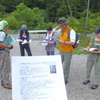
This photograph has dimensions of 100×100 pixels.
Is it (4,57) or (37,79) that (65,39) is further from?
(37,79)

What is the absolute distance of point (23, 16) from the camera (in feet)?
80.6

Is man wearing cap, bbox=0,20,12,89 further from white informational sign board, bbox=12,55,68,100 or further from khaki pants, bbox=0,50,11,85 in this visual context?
white informational sign board, bbox=12,55,68,100

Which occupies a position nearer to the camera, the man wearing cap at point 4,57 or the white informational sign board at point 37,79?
the white informational sign board at point 37,79

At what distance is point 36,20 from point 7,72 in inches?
862

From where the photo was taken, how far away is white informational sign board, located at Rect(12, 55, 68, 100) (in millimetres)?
1587

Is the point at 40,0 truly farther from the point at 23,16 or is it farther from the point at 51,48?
the point at 51,48

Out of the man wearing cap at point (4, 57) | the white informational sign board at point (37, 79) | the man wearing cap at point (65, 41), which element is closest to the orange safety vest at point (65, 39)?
the man wearing cap at point (65, 41)

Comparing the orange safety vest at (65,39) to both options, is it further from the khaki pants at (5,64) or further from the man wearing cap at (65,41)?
the khaki pants at (5,64)

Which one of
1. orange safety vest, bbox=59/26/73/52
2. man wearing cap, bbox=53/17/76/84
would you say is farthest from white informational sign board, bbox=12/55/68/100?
orange safety vest, bbox=59/26/73/52

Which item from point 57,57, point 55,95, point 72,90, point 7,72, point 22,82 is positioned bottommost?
point 72,90

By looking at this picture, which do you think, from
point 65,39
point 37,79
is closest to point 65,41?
point 65,39

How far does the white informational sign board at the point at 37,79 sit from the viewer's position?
1.59 metres

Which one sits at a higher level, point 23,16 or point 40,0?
point 40,0

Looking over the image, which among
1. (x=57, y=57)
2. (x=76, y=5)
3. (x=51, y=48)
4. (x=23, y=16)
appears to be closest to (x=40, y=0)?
(x=76, y=5)
